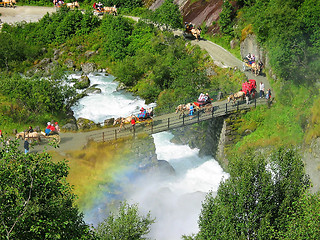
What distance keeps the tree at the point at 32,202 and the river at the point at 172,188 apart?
11039 millimetres

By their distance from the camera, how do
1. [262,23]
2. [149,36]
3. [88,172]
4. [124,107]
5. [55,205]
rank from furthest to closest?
[149,36]
[124,107]
[262,23]
[88,172]
[55,205]

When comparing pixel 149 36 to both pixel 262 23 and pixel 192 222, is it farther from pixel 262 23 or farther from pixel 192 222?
pixel 192 222

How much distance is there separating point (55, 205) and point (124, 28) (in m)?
46.1

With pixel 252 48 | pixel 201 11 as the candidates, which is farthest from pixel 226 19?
pixel 252 48

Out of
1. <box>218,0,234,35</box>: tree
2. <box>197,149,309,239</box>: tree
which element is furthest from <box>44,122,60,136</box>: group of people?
<box>218,0,234,35</box>: tree

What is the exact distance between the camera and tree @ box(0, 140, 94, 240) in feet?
57.9

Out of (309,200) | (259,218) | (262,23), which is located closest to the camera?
→ (309,200)

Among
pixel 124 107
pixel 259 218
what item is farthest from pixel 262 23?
pixel 259 218

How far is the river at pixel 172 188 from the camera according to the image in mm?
32969

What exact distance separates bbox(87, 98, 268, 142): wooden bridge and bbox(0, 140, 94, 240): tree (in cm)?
1375

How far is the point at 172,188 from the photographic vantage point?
36969 mm

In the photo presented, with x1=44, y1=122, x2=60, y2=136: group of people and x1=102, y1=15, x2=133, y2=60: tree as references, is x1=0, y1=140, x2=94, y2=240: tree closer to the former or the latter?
x1=44, y1=122, x2=60, y2=136: group of people

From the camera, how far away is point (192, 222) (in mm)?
33594

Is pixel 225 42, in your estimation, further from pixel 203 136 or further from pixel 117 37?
pixel 203 136
